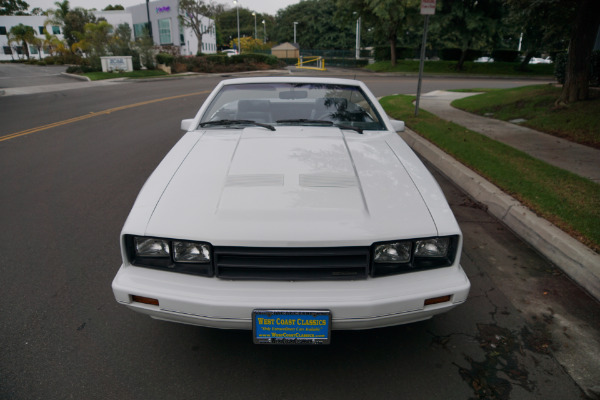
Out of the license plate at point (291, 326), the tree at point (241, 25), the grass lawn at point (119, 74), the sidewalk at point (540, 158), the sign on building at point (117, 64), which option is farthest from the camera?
the tree at point (241, 25)

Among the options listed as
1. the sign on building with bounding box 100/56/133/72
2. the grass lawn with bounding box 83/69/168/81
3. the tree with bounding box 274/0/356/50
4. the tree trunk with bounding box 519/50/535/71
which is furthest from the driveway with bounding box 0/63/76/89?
the tree with bounding box 274/0/356/50

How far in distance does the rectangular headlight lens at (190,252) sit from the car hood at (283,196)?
79mm

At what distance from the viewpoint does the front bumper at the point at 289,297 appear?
2.08 meters

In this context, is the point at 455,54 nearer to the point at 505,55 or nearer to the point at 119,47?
the point at 505,55

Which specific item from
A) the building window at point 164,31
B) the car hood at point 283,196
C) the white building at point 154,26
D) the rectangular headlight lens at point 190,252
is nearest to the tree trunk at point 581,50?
the car hood at point 283,196

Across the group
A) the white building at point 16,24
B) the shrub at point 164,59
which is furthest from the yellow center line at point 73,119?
the white building at point 16,24

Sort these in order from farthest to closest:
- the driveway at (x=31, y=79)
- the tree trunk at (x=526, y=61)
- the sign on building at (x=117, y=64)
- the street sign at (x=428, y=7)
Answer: the tree trunk at (x=526, y=61)
the sign on building at (x=117, y=64)
the driveway at (x=31, y=79)
the street sign at (x=428, y=7)

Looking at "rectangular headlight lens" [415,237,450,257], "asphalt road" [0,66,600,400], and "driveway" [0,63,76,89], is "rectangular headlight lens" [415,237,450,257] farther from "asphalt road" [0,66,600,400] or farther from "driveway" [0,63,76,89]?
"driveway" [0,63,76,89]

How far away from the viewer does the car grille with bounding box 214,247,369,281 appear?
84.6 inches

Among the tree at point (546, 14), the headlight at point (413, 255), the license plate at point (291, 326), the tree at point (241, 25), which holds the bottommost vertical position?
the license plate at point (291, 326)

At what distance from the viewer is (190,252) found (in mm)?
Answer: 2240

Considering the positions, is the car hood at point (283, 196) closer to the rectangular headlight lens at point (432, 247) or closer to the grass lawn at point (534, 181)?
the rectangular headlight lens at point (432, 247)

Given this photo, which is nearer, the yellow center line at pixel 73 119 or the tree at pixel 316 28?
the yellow center line at pixel 73 119

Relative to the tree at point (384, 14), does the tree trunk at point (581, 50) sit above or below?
below
